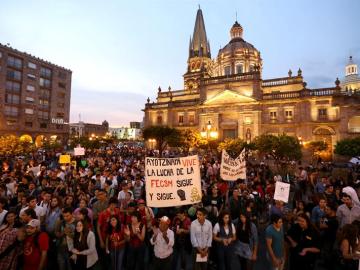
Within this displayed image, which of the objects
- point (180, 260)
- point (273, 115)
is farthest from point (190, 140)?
point (180, 260)

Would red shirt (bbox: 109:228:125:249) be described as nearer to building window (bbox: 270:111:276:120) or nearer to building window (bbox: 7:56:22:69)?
building window (bbox: 270:111:276:120)

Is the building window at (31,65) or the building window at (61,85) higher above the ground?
the building window at (31,65)

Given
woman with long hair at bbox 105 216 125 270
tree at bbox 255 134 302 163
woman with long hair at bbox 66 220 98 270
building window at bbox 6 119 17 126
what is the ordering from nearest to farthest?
woman with long hair at bbox 66 220 98 270 → woman with long hair at bbox 105 216 125 270 → tree at bbox 255 134 302 163 → building window at bbox 6 119 17 126

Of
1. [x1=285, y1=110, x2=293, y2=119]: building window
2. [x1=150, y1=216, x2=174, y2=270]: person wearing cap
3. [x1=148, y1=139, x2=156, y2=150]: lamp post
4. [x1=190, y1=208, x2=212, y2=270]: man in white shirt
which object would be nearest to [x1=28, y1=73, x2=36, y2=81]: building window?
[x1=148, y1=139, x2=156, y2=150]: lamp post

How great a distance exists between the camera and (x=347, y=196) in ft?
21.9

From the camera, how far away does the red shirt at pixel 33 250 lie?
4.63 m

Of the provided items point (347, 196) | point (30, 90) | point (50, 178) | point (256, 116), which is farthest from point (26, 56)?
point (347, 196)

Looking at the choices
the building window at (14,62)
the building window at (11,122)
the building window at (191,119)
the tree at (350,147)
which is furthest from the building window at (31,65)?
the tree at (350,147)

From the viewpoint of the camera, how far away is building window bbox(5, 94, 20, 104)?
166ft

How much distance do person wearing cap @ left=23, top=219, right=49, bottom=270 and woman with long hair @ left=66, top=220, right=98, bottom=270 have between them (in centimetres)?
Answer: 58

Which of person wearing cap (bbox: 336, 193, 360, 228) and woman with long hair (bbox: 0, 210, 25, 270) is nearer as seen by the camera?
woman with long hair (bbox: 0, 210, 25, 270)

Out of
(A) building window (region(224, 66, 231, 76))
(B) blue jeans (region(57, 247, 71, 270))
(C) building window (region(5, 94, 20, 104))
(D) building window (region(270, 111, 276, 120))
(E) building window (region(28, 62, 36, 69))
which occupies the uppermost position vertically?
(E) building window (region(28, 62, 36, 69))

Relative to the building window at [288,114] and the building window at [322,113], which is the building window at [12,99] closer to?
the building window at [288,114]

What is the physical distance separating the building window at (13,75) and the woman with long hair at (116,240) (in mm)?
57263
